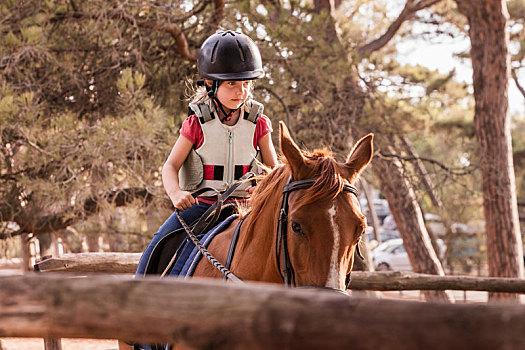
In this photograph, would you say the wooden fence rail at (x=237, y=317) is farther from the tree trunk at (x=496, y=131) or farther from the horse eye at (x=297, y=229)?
the tree trunk at (x=496, y=131)

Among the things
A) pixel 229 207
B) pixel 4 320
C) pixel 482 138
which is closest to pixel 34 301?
pixel 4 320

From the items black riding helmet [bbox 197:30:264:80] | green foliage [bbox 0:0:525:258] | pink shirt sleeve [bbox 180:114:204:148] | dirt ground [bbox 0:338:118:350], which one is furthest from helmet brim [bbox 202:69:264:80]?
dirt ground [bbox 0:338:118:350]

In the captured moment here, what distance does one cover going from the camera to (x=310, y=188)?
92.4 inches

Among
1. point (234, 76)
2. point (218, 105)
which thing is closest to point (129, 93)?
point (218, 105)

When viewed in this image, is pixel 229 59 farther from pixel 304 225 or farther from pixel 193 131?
pixel 304 225

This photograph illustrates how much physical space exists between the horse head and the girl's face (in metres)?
0.87

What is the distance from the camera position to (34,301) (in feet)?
4.53

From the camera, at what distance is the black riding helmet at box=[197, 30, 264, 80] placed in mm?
3189

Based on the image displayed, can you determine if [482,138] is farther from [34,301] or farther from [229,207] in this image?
[34,301]

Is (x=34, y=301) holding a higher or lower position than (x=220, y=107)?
lower

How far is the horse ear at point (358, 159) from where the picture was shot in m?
2.58

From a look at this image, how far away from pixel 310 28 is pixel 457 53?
9.99m

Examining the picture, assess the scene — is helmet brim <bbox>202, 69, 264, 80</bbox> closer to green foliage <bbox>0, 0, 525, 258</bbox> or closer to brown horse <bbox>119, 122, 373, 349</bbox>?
brown horse <bbox>119, 122, 373, 349</bbox>

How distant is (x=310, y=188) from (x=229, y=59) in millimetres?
1140
